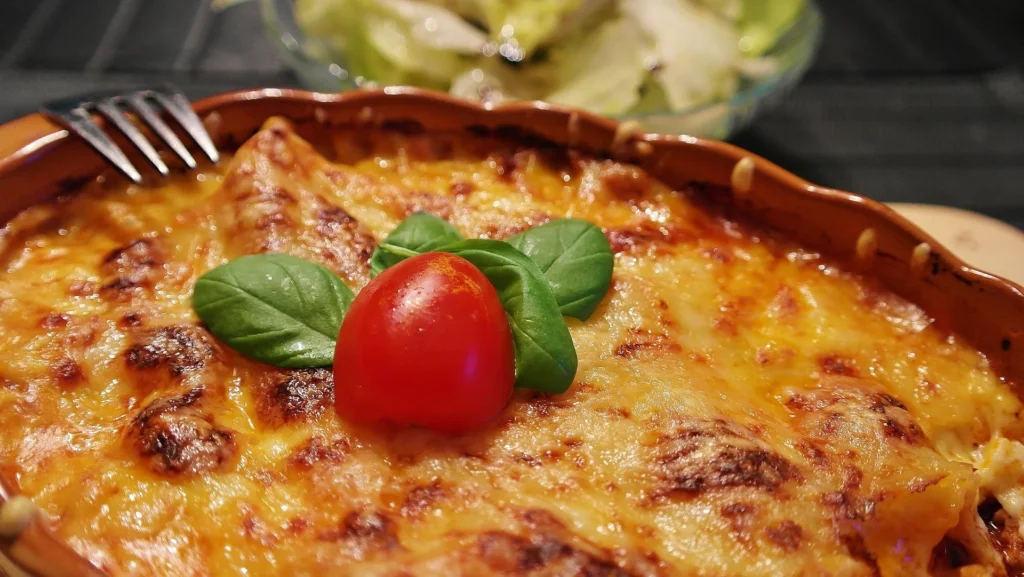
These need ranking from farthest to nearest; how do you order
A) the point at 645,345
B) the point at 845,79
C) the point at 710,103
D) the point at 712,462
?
the point at 845,79 → the point at 710,103 → the point at 645,345 → the point at 712,462

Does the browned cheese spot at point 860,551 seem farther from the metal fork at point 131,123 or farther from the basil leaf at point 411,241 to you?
the metal fork at point 131,123

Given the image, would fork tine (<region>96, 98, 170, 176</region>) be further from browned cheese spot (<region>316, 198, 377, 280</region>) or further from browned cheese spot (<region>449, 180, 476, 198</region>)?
browned cheese spot (<region>449, 180, 476, 198</region>)


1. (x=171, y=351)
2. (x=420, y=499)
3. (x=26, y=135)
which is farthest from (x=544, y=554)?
(x=26, y=135)

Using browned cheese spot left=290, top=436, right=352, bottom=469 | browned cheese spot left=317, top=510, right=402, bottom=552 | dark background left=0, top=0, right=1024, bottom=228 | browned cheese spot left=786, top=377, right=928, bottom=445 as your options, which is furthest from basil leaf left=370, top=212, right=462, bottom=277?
dark background left=0, top=0, right=1024, bottom=228

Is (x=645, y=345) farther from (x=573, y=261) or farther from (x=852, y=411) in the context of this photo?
(x=852, y=411)

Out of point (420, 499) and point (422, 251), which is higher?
point (422, 251)

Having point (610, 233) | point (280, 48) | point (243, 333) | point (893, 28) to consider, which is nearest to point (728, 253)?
point (610, 233)
